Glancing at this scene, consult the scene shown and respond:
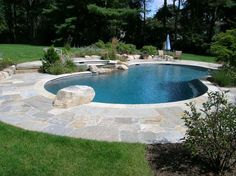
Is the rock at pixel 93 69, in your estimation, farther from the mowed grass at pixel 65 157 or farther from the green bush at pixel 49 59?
the mowed grass at pixel 65 157

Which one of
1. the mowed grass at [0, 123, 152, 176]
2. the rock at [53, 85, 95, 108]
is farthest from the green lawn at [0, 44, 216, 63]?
the mowed grass at [0, 123, 152, 176]

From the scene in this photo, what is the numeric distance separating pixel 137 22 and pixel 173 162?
2468 centimetres

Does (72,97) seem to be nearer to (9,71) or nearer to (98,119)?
(98,119)

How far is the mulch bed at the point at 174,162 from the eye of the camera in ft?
13.3

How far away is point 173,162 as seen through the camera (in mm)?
4297

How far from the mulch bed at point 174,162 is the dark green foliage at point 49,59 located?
7941 millimetres

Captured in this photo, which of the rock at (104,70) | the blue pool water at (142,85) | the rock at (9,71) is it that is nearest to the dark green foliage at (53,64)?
the blue pool water at (142,85)

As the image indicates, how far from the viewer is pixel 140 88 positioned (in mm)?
10586

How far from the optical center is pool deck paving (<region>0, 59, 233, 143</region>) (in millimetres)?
5273

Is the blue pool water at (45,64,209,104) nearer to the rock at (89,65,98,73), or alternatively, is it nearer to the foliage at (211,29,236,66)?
the rock at (89,65,98,73)

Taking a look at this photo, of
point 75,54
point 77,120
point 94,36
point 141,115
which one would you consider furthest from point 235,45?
point 94,36

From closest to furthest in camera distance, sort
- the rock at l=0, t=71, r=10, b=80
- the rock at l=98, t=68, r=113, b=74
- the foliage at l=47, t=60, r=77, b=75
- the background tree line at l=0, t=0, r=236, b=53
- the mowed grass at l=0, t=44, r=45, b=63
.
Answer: the rock at l=0, t=71, r=10, b=80, the foliage at l=47, t=60, r=77, b=75, the rock at l=98, t=68, r=113, b=74, the mowed grass at l=0, t=44, r=45, b=63, the background tree line at l=0, t=0, r=236, b=53

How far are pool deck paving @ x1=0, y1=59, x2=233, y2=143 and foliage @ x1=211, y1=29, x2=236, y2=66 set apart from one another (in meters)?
2.78

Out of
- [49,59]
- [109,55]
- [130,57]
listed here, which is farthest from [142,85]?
[130,57]
